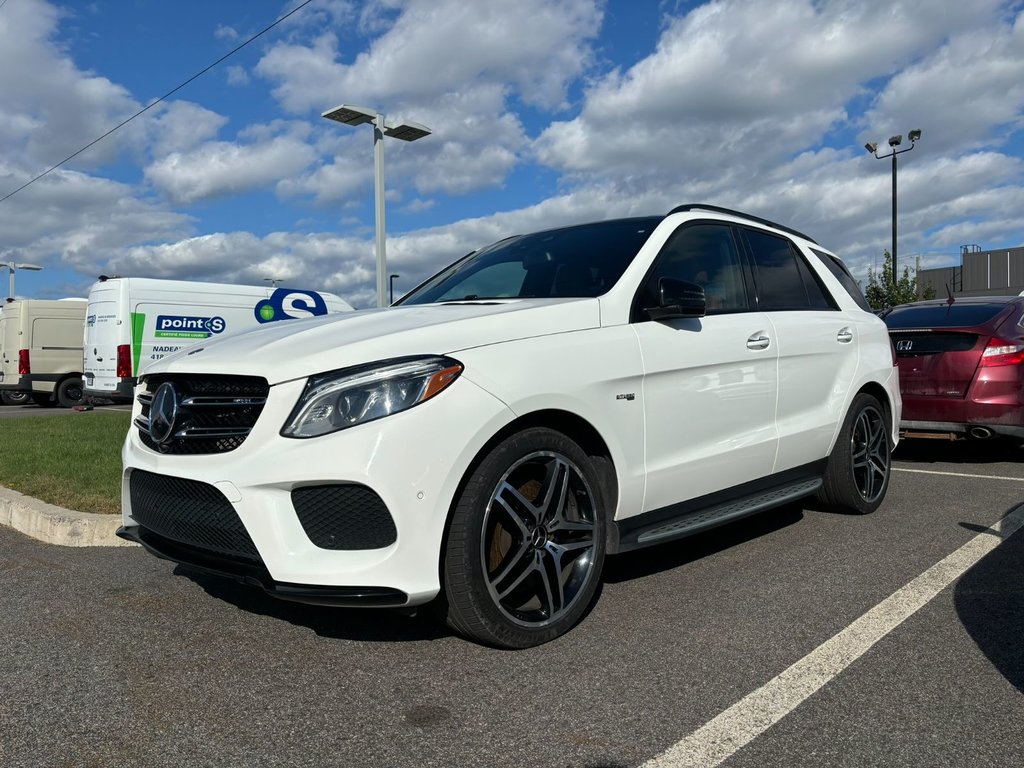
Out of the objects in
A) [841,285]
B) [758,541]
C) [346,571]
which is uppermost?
[841,285]

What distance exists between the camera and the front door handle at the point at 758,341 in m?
4.16

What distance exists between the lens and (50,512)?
5.12m

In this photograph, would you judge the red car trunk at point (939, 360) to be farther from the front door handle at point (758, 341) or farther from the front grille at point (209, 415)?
the front grille at point (209, 415)

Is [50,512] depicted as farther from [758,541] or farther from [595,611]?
[758,541]

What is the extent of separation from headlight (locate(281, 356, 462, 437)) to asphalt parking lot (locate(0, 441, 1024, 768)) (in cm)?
85

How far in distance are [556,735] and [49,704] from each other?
5.19 ft

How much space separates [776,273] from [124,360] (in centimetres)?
1324

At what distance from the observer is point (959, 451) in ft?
27.7

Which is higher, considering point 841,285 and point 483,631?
point 841,285

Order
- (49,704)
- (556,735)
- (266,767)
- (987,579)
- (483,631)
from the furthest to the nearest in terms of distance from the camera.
A: (987,579)
(483,631)
(49,704)
(556,735)
(266,767)

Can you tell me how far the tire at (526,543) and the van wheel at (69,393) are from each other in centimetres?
1885

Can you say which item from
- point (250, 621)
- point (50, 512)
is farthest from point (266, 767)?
point (50, 512)

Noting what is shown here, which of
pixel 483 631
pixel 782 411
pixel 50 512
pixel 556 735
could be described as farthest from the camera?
pixel 50 512

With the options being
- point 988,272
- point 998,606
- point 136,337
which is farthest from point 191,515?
point 988,272
